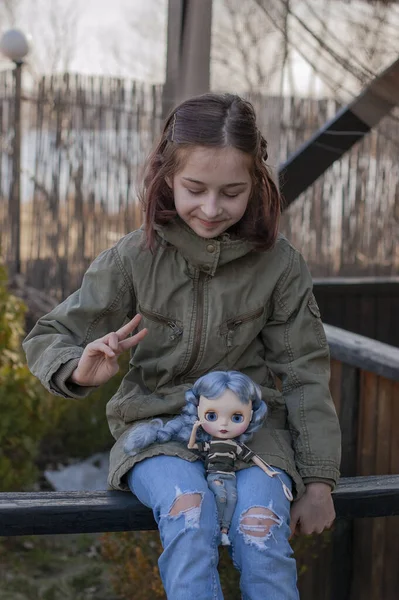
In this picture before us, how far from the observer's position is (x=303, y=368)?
2.21 metres

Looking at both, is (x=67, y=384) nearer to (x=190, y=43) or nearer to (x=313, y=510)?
(x=313, y=510)

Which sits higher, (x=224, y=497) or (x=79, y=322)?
(x=79, y=322)

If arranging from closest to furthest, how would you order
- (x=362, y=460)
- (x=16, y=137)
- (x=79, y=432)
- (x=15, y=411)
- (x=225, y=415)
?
1. (x=225, y=415)
2. (x=362, y=460)
3. (x=15, y=411)
4. (x=79, y=432)
5. (x=16, y=137)

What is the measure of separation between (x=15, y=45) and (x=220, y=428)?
19.0ft

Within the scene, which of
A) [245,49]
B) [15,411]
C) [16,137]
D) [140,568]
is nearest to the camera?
[140,568]

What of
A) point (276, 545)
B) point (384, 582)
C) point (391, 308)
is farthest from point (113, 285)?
point (391, 308)

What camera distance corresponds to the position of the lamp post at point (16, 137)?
7172 mm

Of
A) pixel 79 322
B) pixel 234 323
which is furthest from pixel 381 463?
pixel 79 322

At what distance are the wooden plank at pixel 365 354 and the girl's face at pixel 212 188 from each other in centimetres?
126

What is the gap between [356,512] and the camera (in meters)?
2.23

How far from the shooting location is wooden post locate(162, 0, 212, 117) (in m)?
4.17

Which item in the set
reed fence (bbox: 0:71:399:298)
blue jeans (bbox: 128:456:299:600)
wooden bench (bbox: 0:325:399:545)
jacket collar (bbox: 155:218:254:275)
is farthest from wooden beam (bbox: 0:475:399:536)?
reed fence (bbox: 0:71:399:298)

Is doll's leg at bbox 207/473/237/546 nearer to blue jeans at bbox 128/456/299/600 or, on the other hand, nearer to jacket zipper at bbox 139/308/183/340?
blue jeans at bbox 128/456/299/600

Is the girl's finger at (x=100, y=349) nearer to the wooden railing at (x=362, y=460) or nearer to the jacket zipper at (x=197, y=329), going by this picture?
the jacket zipper at (x=197, y=329)
